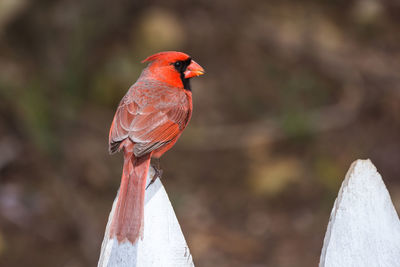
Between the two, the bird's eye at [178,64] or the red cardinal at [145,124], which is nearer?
the red cardinal at [145,124]

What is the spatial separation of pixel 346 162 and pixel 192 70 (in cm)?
217

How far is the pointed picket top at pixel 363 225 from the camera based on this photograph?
1.56m

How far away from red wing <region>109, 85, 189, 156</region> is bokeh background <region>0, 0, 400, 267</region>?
1767 millimetres

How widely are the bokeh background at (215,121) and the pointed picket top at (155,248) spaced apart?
2034 mm

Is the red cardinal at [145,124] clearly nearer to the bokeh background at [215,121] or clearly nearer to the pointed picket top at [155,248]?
the pointed picket top at [155,248]

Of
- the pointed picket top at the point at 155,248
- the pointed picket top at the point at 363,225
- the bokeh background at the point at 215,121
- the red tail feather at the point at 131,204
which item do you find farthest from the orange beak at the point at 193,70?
the bokeh background at the point at 215,121

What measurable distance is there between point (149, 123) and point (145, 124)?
0.06 feet

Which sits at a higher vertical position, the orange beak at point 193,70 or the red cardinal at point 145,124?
the orange beak at point 193,70

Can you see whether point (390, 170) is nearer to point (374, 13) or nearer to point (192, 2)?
point (374, 13)

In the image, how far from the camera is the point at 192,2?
17.7 feet

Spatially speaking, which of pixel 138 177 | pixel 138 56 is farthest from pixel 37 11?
pixel 138 177

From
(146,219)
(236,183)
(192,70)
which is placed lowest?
(146,219)

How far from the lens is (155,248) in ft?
5.26

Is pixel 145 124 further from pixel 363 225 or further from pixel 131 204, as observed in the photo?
pixel 363 225
